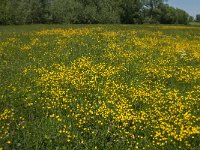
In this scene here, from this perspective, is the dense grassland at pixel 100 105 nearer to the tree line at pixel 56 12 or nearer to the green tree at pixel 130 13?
Answer: the tree line at pixel 56 12

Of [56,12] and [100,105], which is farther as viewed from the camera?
[56,12]

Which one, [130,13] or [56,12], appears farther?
[130,13]

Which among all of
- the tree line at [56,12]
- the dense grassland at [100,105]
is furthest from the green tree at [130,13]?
the dense grassland at [100,105]

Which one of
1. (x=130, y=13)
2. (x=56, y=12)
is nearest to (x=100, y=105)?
(x=56, y=12)

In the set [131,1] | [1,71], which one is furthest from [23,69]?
[131,1]

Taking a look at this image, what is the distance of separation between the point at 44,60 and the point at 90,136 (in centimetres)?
966

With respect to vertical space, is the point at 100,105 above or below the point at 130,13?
below

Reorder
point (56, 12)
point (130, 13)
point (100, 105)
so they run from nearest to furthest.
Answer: point (100, 105) < point (56, 12) < point (130, 13)

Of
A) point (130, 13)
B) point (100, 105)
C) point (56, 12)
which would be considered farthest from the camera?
point (130, 13)

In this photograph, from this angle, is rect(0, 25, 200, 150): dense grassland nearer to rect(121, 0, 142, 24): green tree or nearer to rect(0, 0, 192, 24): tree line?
rect(0, 0, 192, 24): tree line

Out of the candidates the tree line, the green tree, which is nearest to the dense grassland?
the tree line

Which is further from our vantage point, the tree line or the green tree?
the green tree

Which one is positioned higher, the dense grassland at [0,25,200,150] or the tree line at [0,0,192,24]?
the tree line at [0,0,192,24]

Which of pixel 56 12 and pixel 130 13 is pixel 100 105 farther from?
pixel 130 13
